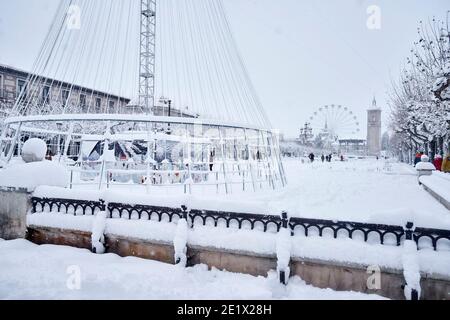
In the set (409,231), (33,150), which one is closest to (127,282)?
(409,231)

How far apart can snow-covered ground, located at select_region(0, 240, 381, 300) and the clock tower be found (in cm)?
11321

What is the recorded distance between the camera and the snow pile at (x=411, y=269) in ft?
10.3

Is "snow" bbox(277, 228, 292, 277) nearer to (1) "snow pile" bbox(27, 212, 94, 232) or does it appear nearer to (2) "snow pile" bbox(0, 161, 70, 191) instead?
(1) "snow pile" bbox(27, 212, 94, 232)

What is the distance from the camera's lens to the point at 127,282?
367cm

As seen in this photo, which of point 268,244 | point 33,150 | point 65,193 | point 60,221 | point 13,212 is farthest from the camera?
point 33,150

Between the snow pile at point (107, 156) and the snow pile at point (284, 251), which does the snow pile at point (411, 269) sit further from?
the snow pile at point (107, 156)

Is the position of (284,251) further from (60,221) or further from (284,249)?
(60,221)

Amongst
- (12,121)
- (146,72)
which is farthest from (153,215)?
(146,72)

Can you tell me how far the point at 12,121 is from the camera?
9.98 metres

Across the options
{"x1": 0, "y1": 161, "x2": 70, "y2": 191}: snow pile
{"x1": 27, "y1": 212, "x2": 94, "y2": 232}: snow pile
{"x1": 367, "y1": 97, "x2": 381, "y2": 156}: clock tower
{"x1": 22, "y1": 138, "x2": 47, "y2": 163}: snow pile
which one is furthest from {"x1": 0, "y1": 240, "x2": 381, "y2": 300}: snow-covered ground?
{"x1": 367, "y1": 97, "x2": 381, "y2": 156}: clock tower

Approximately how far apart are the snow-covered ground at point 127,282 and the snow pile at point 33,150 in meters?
2.22

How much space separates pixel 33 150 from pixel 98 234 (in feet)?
8.59
